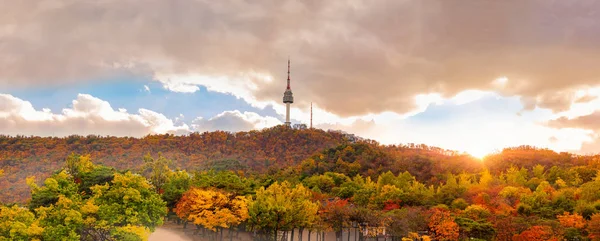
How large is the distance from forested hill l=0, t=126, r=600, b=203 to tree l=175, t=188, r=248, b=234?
151 feet

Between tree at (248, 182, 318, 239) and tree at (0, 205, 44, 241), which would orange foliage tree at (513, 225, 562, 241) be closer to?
tree at (248, 182, 318, 239)

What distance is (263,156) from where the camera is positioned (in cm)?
14088

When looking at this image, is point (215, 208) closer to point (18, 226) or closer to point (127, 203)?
point (127, 203)

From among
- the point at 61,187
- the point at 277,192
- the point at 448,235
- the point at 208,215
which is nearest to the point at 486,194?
the point at 448,235

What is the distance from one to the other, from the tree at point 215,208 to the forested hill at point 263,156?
151 ft

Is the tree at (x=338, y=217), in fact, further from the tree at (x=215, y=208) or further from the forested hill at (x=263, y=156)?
the forested hill at (x=263, y=156)

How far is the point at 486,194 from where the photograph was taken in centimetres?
6425

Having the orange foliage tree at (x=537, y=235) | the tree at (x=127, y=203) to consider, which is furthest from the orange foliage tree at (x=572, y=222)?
the tree at (x=127, y=203)

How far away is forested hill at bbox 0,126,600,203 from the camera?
9912 cm

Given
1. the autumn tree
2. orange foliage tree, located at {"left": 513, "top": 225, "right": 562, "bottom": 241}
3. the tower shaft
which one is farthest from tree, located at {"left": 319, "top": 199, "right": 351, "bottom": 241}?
the tower shaft

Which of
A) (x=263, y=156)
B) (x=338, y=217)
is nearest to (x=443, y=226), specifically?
(x=338, y=217)

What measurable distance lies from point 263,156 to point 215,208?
292ft

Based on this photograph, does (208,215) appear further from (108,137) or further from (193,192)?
(108,137)

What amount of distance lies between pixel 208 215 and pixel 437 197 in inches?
1334
